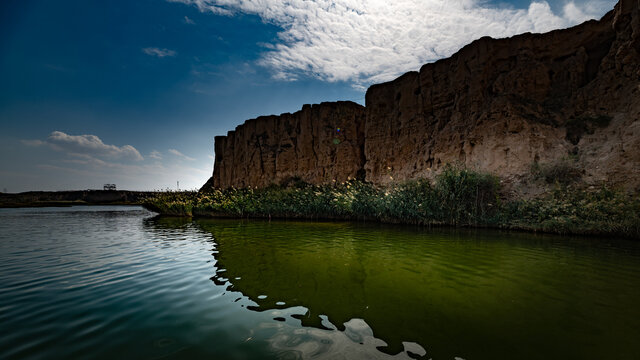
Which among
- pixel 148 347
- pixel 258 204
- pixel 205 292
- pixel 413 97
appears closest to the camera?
pixel 148 347

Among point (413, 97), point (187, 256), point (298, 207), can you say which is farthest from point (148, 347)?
point (413, 97)

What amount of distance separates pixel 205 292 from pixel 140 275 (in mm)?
1900

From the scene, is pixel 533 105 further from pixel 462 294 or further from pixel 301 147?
pixel 301 147

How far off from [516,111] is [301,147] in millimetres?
20308

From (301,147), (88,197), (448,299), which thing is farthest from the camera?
(88,197)

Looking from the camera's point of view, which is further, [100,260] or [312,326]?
[100,260]

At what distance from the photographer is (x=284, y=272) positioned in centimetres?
513

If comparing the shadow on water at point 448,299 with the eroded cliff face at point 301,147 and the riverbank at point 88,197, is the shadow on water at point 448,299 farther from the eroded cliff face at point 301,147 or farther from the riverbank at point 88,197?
the riverbank at point 88,197

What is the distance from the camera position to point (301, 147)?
31.1 metres

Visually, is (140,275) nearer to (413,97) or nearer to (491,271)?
(491,271)

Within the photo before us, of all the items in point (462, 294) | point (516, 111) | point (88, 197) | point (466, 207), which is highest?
point (516, 111)

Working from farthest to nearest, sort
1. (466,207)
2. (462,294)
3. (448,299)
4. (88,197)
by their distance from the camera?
1. (88,197)
2. (466,207)
3. (462,294)
4. (448,299)

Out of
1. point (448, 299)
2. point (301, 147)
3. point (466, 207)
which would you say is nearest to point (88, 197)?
point (301, 147)

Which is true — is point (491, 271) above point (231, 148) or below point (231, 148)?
below
